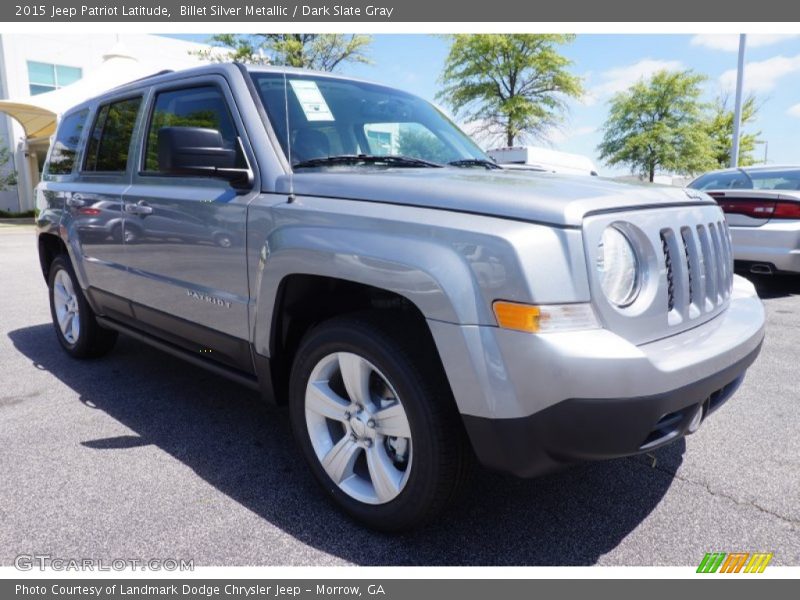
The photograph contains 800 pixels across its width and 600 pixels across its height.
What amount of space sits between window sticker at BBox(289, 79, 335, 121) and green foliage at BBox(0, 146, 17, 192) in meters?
26.2

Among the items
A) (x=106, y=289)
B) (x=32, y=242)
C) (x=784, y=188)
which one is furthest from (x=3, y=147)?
(x=784, y=188)

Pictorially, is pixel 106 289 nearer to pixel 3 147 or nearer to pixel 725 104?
pixel 3 147

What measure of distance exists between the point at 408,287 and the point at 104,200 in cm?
258

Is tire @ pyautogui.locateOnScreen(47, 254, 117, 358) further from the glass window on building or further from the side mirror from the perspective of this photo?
the glass window on building

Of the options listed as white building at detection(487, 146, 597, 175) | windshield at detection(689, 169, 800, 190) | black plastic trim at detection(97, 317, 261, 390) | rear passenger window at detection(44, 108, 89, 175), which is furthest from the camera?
white building at detection(487, 146, 597, 175)

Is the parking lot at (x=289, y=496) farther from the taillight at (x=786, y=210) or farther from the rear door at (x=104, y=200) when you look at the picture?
the taillight at (x=786, y=210)

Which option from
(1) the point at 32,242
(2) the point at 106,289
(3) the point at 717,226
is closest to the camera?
(3) the point at 717,226

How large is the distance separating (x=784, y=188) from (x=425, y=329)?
6444mm

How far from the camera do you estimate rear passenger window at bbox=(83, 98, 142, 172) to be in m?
3.64

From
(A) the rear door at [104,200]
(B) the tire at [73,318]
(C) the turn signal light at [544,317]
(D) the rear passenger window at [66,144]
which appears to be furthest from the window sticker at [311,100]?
(B) the tire at [73,318]

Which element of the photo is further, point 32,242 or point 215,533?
point 32,242

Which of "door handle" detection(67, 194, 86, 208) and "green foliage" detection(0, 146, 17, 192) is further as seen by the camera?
"green foliage" detection(0, 146, 17, 192)

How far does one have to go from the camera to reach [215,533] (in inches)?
90.7

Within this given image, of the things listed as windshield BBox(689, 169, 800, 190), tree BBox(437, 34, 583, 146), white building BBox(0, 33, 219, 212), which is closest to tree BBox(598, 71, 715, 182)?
tree BBox(437, 34, 583, 146)
